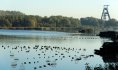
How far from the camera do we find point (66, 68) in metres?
30.4

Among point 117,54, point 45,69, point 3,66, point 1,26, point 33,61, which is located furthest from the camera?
point 1,26

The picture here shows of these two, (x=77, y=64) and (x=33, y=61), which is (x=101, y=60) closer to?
(x=77, y=64)

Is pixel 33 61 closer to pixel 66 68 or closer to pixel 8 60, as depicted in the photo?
pixel 8 60

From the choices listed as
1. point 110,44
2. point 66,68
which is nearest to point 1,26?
point 110,44

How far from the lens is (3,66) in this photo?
102 feet

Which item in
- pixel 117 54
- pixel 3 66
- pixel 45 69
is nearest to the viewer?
pixel 45 69

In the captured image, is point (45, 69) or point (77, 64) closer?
point (45, 69)

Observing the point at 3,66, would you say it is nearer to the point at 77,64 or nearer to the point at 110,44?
the point at 77,64

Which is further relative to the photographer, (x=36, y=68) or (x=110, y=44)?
(x=110, y=44)

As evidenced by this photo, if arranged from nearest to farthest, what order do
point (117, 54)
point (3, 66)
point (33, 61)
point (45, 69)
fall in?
point (45, 69) < point (3, 66) < point (33, 61) < point (117, 54)

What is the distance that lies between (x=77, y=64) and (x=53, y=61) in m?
2.82

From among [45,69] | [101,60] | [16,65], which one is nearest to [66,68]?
[45,69]

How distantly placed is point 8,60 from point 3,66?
418 cm

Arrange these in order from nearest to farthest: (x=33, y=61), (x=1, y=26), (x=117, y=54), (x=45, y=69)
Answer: (x=45, y=69), (x=33, y=61), (x=117, y=54), (x=1, y=26)
